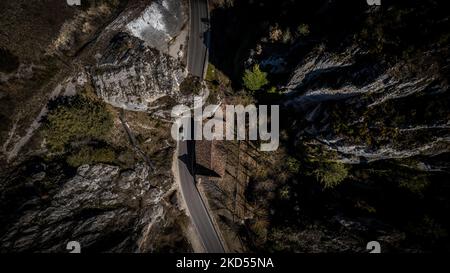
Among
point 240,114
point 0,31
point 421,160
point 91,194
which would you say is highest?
point 0,31

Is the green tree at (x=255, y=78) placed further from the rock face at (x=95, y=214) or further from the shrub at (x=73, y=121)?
the shrub at (x=73, y=121)

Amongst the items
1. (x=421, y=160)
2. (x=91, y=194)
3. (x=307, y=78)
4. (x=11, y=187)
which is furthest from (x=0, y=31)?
(x=421, y=160)

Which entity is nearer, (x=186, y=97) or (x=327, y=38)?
(x=327, y=38)

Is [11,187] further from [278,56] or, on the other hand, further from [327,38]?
[327,38]

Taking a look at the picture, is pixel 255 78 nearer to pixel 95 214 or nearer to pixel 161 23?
pixel 161 23

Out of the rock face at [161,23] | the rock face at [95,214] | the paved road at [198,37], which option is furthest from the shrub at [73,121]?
the paved road at [198,37]

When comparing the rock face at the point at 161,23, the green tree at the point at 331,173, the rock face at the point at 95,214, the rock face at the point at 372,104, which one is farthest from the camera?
the rock face at the point at 161,23
